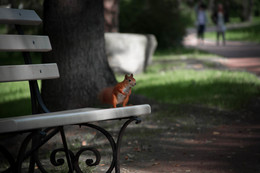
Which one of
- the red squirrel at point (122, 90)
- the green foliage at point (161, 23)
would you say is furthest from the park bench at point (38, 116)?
the green foliage at point (161, 23)

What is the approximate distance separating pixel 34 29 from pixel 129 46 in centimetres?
542

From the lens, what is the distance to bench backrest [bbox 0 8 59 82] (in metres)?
3.40

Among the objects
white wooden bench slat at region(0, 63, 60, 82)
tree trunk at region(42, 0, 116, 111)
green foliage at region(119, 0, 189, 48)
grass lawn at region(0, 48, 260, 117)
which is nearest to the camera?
white wooden bench slat at region(0, 63, 60, 82)

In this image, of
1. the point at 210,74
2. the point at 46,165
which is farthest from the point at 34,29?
the point at 46,165

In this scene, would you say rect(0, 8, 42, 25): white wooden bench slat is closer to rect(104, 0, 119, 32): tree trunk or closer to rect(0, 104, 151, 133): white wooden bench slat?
rect(0, 104, 151, 133): white wooden bench slat

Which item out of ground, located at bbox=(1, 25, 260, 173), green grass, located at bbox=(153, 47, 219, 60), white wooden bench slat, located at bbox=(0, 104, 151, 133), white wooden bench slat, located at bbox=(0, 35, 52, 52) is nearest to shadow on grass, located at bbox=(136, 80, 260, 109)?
ground, located at bbox=(1, 25, 260, 173)

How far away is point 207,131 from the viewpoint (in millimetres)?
5715

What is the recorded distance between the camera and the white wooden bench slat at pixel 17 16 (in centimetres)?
351

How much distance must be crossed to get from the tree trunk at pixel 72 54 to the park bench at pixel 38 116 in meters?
2.20

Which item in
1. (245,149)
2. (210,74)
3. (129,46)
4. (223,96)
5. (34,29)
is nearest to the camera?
(245,149)

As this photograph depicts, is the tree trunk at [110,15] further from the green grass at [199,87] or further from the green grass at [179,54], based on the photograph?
the green grass at [199,87]

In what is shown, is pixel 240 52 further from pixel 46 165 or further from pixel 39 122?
pixel 39 122

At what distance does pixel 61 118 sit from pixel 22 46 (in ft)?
3.29

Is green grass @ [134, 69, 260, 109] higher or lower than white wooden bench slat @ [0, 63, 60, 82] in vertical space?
lower
